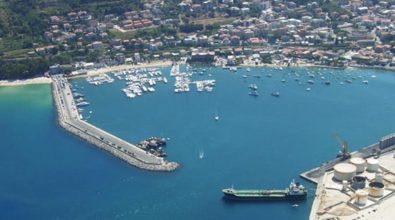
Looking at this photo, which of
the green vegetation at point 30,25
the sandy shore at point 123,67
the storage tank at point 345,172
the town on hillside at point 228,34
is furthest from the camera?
the town on hillside at point 228,34

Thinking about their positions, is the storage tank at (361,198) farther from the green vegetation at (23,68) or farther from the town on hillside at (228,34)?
the green vegetation at (23,68)

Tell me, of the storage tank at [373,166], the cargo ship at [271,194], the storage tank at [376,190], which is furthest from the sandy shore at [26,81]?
the storage tank at [376,190]

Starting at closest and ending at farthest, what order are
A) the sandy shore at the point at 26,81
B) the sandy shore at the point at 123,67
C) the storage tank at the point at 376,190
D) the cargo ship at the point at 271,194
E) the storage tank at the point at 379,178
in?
the storage tank at the point at 376,190, the cargo ship at the point at 271,194, the storage tank at the point at 379,178, the sandy shore at the point at 26,81, the sandy shore at the point at 123,67

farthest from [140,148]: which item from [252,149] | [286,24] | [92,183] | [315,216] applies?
[286,24]

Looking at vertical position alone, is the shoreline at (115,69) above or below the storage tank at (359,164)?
below

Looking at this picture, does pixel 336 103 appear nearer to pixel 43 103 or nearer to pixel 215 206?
pixel 215 206

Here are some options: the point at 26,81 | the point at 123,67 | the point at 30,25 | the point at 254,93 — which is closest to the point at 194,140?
the point at 254,93

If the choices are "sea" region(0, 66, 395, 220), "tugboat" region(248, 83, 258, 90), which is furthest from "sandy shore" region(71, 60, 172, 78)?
"tugboat" region(248, 83, 258, 90)
